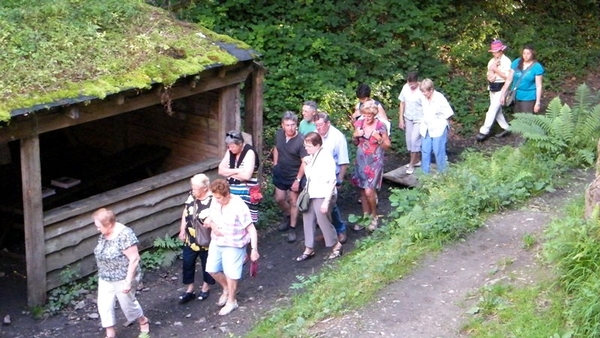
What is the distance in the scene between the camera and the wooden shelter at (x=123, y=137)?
27.9 ft

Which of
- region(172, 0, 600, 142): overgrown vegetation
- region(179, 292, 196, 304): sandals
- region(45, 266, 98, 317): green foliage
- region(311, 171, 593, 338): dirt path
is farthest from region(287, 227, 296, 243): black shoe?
region(172, 0, 600, 142): overgrown vegetation

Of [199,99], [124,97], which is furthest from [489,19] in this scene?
[124,97]

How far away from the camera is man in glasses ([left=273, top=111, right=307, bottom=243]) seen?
9648 mm

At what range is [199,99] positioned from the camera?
429 inches

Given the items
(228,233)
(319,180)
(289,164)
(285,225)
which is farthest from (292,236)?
(228,233)

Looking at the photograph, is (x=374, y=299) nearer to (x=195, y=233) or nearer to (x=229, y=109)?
(x=195, y=233)

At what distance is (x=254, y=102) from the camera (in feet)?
36.0

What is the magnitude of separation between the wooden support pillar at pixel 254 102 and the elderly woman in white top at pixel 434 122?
6.75ft

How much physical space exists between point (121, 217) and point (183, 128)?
6.56 ft

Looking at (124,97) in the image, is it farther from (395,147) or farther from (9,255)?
(395,147)

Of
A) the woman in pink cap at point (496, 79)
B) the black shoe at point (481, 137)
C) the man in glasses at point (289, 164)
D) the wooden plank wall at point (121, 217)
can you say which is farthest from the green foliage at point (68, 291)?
the black shoe at point (481, 137)

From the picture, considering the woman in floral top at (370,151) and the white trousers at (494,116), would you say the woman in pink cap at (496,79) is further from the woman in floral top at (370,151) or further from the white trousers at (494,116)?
the woman in floral top at (370,151)

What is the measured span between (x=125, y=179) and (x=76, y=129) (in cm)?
144

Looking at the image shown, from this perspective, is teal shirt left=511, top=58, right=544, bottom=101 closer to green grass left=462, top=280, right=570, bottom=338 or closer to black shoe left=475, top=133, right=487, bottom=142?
black shoe left=475, top=133, right=487, bottom=142
